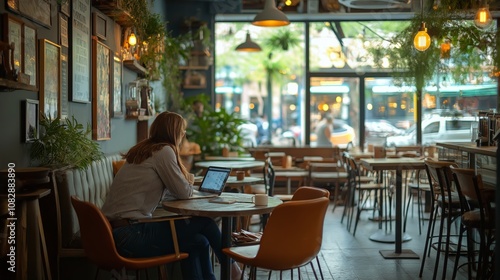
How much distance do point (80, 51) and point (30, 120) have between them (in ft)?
4.96

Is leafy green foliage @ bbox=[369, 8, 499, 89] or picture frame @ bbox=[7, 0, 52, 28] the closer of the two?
picture frame @ bbox=[7, 0, 52, 28]

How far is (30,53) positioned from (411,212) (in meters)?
6.88

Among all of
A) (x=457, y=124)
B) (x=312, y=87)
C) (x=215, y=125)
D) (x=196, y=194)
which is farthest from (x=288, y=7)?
(x=196, y=194)

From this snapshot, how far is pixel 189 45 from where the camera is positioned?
1072cm

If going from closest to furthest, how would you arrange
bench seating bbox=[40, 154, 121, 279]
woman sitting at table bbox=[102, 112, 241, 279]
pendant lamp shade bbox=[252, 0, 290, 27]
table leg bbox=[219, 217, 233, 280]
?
1. woman sitting at table bbox=[102, 112, 241, 279]
2. table leg bbox=[219, 217, 233, 280]
3. bench seating bbox=[40, 154, 121, 279]
4. pendant lamp shade bbox=[252, 0, 290, 27]

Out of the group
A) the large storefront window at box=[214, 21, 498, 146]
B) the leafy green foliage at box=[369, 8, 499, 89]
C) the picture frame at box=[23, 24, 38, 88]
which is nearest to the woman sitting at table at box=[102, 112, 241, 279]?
the picture frame at box=[23, 24, 38, 88]

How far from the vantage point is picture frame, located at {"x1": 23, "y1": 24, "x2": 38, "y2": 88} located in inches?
175

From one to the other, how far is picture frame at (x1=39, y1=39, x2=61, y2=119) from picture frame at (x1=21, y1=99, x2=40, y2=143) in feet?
0.52

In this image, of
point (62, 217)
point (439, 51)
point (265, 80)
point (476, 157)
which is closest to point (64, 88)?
point (62, 217)

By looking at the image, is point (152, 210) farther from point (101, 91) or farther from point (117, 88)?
point (117, 88)

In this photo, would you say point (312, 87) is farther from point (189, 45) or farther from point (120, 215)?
point (120, 215)

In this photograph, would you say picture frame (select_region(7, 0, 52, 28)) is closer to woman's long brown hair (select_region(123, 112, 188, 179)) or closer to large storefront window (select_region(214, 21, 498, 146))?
woman's long brown hair (select_region(123, 112, 188, 179))

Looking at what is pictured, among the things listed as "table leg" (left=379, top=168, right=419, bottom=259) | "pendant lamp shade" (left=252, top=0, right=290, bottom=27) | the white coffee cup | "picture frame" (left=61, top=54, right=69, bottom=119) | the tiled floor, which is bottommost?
the tiled floor

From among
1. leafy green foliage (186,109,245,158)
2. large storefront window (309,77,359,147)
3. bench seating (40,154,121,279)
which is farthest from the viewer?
large storefront window (309,77,359,147)
